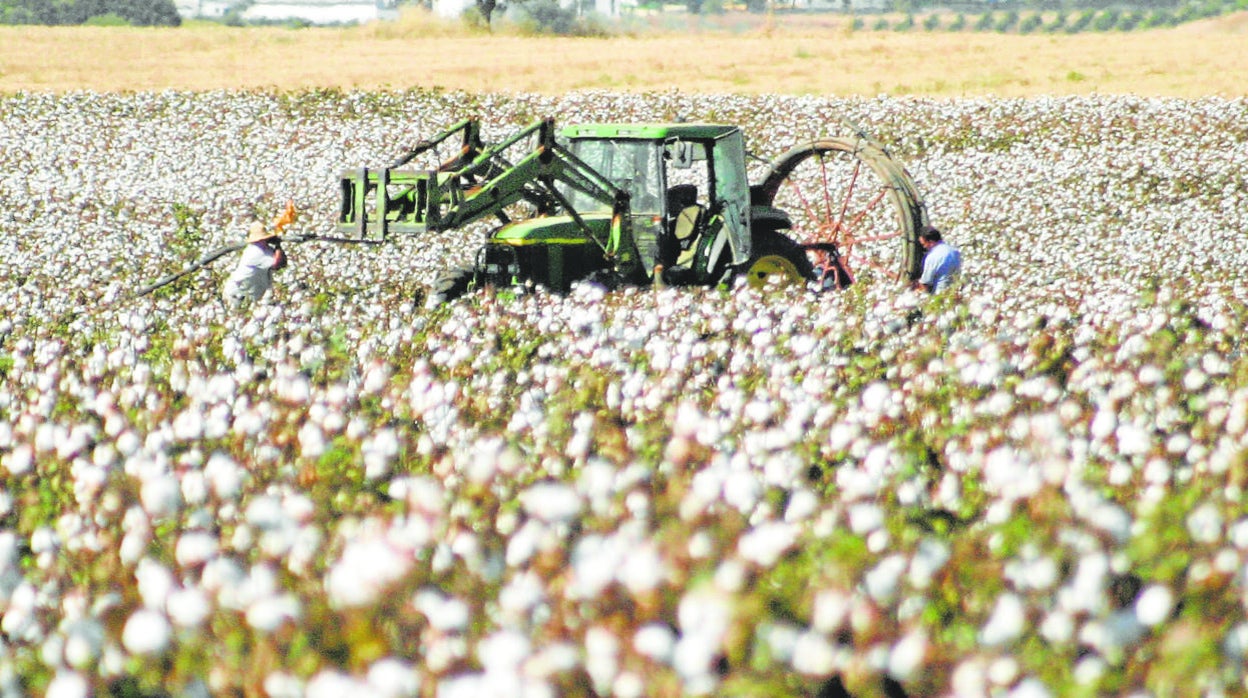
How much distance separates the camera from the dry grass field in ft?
125

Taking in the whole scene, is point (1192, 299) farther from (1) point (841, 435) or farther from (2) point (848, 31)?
(2) point (848, 31)

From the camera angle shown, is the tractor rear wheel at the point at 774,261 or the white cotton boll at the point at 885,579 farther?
the tractor rear wheel at the point at 774,261

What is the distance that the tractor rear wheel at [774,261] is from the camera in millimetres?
11883

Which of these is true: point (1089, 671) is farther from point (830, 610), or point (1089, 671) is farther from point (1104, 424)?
point (1104, 424)

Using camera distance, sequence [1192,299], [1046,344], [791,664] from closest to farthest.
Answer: [791,664]
[1046,344]
[1192,299]

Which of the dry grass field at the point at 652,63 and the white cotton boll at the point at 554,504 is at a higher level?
the dry grass field at the point at 652,63

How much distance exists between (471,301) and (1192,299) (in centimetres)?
528

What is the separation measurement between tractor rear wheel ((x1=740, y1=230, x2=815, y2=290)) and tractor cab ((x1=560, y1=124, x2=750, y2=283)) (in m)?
0.24

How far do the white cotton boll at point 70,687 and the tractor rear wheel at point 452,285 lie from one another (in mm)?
7840

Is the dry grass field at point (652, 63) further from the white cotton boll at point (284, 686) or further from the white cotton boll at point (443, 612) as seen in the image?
the white cotton boll at point (284, 686)

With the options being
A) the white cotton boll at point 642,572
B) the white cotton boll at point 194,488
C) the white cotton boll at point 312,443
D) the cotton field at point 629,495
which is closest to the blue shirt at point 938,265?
the cotton field at point 629,495

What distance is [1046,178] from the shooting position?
25047mm

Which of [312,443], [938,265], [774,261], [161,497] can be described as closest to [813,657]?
[161,497]

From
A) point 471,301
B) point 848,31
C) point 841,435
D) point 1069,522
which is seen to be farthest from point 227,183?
point 848,31
